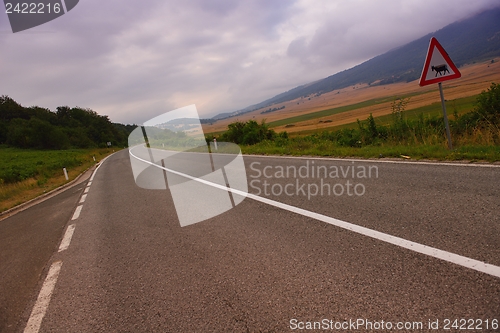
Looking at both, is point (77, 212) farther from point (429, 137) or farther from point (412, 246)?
point (429, 137)

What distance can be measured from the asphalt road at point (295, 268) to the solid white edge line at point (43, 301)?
74 millimetres

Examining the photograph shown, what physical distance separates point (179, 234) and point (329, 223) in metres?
2.23

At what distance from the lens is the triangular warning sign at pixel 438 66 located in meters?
6.76

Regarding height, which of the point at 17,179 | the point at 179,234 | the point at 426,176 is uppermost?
the point at 17,179

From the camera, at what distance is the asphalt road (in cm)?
204

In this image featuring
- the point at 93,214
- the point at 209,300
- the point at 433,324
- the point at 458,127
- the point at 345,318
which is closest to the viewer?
the point at 433,324

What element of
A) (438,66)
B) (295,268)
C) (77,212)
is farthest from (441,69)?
(77,212)

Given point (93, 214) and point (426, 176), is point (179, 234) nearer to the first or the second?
point (93, 214)

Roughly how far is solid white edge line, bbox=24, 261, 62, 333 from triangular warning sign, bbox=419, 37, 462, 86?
28.5 ft

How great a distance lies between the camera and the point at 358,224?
349cm

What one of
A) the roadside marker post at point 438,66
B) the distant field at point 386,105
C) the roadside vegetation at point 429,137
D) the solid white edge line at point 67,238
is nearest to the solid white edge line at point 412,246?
the solid white edge line at point 67,238

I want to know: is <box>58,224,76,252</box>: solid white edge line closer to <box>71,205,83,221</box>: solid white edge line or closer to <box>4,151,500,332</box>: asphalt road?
<box>4,151,500,332</box>: asphalt road

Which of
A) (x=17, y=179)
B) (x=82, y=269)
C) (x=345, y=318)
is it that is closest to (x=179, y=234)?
(x=82, y=269)

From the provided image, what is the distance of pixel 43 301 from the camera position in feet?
9.61
